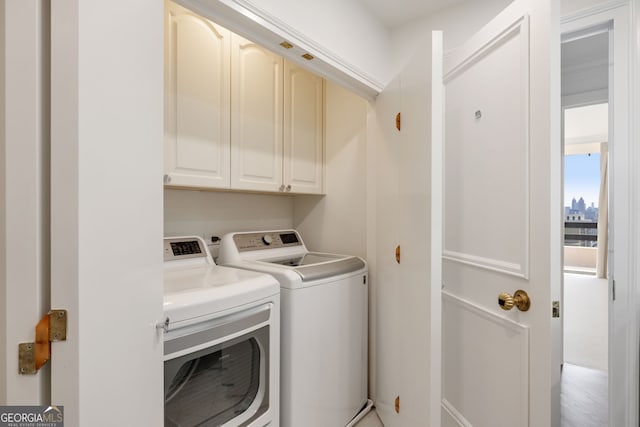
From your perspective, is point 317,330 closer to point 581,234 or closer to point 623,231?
→ point 623,231

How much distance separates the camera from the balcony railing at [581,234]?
579 centimetres

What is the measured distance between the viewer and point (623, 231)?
4.36 feet

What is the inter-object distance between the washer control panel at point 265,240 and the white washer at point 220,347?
0.37 meters

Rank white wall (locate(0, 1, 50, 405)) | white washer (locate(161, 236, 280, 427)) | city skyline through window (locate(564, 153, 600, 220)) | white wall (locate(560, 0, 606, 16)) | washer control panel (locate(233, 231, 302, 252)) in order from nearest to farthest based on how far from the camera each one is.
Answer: white wall (locate(0, 1, 50, 405))
white washer (locate(161, 236, 280, 427))
white wall (locate(560, 0, 606, 16))
washer control panel (locate(233, 231, 302, 252))
city skyline through window (locate(564, 153, 600, 220))

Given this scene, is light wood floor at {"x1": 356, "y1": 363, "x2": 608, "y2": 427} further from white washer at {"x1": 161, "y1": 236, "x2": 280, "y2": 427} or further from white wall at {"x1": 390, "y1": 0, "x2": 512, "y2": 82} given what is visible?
white wall at {"x1": 390, "y1": 0, "x2": 512, "y2": 82}

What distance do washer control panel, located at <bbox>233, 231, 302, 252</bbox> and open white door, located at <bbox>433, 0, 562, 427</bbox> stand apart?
1.10m

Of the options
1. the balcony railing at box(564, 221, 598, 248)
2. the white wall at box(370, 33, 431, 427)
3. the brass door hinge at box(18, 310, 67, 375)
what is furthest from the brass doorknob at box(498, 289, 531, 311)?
the balcony railing at box(564, 221, 598, 248)

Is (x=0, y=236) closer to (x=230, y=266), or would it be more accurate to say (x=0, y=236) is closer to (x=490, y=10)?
(x=230, y=266)

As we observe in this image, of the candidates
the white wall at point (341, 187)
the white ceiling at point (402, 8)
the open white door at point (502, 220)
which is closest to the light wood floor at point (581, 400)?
the open white door at point (502, 220)

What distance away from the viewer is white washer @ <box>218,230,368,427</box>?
1.48 meters

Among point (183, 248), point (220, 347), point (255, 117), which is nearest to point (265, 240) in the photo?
point (183, 248)

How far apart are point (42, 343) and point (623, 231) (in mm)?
2042

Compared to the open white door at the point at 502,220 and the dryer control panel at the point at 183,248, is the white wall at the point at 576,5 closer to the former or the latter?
the open white door at the point at 502,220

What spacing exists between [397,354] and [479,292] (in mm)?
555
